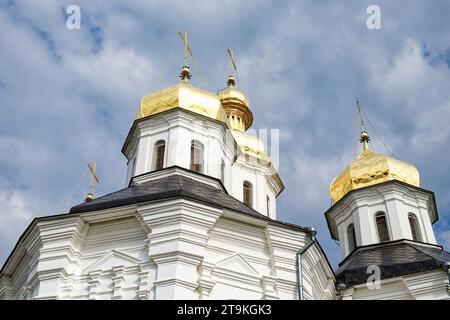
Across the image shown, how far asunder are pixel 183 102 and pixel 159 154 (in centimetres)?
157

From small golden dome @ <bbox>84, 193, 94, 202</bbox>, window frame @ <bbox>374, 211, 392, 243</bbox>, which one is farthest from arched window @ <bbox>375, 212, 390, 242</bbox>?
small golden dome @ <bbox>84, 193, 94, 202</bbox>

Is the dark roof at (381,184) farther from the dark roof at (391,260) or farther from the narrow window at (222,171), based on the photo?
the narrow window at (222,171)

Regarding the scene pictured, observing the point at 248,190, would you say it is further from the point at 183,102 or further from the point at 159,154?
the point at 159,154

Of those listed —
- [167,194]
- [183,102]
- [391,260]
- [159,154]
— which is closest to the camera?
[167,194]

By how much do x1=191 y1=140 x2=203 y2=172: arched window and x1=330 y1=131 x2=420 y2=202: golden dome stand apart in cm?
682

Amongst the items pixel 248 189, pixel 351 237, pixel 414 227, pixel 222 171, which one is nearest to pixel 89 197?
pixel 248 189

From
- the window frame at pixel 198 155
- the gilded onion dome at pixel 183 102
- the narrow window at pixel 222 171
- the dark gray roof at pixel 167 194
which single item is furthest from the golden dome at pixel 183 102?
the dark gray roof at pixel 167 194

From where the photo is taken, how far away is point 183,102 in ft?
53.4

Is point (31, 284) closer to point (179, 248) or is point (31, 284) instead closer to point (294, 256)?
point (179, 248)

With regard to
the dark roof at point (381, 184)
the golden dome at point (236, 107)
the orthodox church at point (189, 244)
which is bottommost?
the orthodox church at point (189, 244)

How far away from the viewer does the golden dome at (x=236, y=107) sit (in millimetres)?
24219

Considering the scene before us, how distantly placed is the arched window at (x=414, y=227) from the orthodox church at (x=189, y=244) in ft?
0.24
